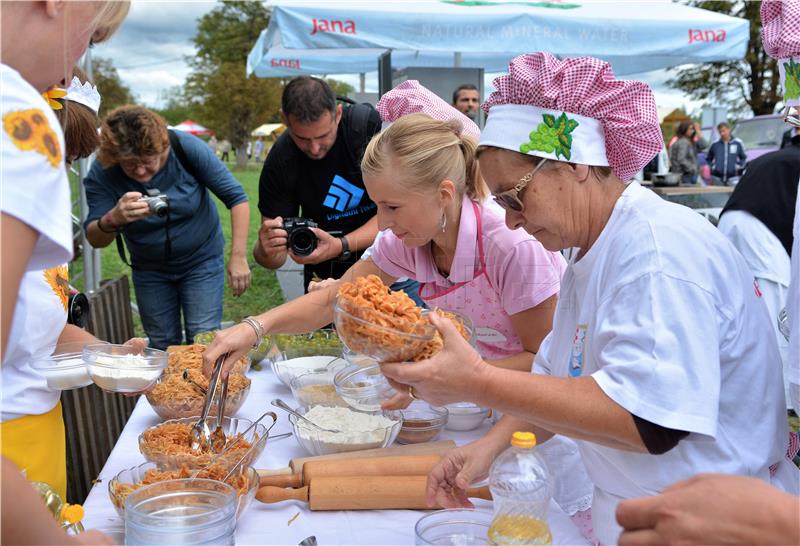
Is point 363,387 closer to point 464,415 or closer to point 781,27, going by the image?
point 464,415

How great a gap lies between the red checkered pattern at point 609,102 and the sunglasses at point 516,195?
0.15 m

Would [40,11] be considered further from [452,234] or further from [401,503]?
[452,234]

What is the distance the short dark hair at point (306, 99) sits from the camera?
347 cm

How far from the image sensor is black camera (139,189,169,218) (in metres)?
3.64

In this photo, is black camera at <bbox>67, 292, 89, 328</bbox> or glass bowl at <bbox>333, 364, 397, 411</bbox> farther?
black camera at <bbox>67, 292, 89, 328</bbox>

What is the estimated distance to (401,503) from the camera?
1.60 metres

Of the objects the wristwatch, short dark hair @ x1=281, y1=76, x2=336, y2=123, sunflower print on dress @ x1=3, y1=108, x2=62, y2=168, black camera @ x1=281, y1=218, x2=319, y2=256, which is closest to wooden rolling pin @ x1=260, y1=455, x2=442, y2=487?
sunflower print on dress @ x1=3, y1=108, x2=62, y2=168

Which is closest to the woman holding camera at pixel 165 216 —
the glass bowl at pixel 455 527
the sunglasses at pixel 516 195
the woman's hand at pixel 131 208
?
the woman's hand at pixel 131 208

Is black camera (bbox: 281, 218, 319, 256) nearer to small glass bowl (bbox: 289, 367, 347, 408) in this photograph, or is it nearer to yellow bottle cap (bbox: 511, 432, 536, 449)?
small glass bowl (bbox: 289, 367, 347, 408)

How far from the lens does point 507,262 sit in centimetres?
219

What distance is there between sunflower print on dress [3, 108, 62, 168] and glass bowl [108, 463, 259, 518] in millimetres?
896

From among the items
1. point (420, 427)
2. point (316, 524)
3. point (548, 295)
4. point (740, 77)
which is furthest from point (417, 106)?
point (740, 77)

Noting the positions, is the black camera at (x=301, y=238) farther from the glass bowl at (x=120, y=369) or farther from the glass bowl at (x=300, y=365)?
the glass bowl at (x=120, y=369)

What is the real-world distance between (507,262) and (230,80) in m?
30.2
